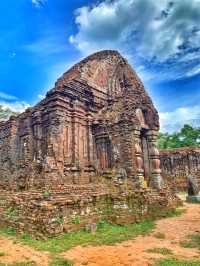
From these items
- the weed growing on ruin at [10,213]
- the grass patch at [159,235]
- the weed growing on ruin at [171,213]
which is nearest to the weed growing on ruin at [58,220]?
the weed growing on ruin at [10,213]

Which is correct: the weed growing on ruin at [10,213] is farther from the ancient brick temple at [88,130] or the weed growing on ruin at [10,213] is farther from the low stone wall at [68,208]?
the ancient brick temple at [88,130]

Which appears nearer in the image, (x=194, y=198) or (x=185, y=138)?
(x=194, y=198)

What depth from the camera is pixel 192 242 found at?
275 inches

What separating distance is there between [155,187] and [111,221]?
463 centimetres

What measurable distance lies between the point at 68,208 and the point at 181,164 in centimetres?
1958

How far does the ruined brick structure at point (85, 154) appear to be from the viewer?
8.26 meters

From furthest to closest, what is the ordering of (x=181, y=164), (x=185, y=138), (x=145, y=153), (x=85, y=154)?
(x=185, y=138) < (x=181, y=164) < (x=145, y=153) < (x=85, y=154)

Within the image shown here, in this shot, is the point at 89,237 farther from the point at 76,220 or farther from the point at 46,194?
the point at 46,194

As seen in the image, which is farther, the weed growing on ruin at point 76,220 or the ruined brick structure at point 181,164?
the ruined brick structure at point 181,164

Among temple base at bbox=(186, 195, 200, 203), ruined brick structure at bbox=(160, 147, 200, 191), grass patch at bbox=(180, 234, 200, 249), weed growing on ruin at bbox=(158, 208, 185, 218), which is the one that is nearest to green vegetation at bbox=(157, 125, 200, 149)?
ruined brick structure at bbox=(160, 147, 200, 191)

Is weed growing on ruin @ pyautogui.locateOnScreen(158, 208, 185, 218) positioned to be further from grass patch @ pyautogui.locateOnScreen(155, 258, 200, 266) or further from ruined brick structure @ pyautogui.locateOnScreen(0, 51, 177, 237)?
grass patch @ pyautogui.locateOnScreen(155, 258, 200, 266)

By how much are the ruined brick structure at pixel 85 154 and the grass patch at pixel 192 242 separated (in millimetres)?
2323

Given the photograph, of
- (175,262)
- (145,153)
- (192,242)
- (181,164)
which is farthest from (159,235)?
(181,164)

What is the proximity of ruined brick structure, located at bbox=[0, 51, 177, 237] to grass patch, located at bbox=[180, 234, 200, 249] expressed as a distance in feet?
7.62
